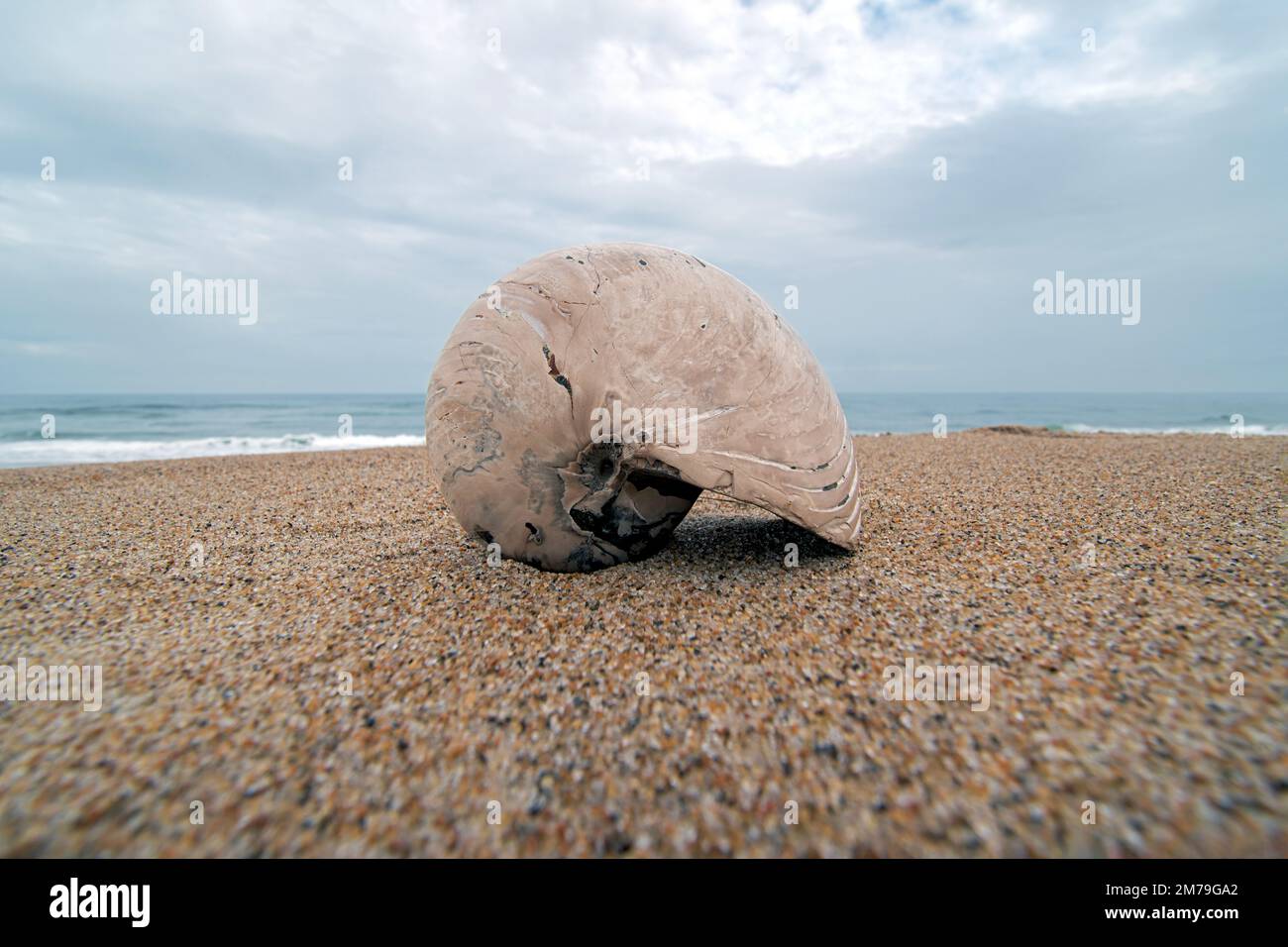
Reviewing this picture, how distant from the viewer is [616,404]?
2623mm

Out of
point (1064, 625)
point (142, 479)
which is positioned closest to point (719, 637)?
point (1064, 625)

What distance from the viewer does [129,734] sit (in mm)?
1853

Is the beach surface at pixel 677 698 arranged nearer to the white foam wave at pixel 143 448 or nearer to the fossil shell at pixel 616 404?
the fossil shell at pixel 616 404

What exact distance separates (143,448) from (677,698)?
1890 cm

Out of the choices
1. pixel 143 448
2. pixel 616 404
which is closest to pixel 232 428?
pixel 143 448

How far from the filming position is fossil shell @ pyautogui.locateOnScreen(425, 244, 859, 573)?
261cm

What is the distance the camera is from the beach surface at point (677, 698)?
4.84 ft

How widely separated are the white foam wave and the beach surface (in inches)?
420

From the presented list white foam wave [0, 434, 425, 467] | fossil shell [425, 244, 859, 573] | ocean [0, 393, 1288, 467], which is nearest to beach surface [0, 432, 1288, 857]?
fossil shell [425, 244, 859, 573]

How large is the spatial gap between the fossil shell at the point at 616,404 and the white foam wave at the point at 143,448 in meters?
10.8

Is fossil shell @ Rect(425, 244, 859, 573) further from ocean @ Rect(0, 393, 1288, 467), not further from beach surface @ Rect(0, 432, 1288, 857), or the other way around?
ocean @ Rect(0, 393, 1288, 467)

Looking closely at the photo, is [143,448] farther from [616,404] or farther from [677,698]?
[677,698]
